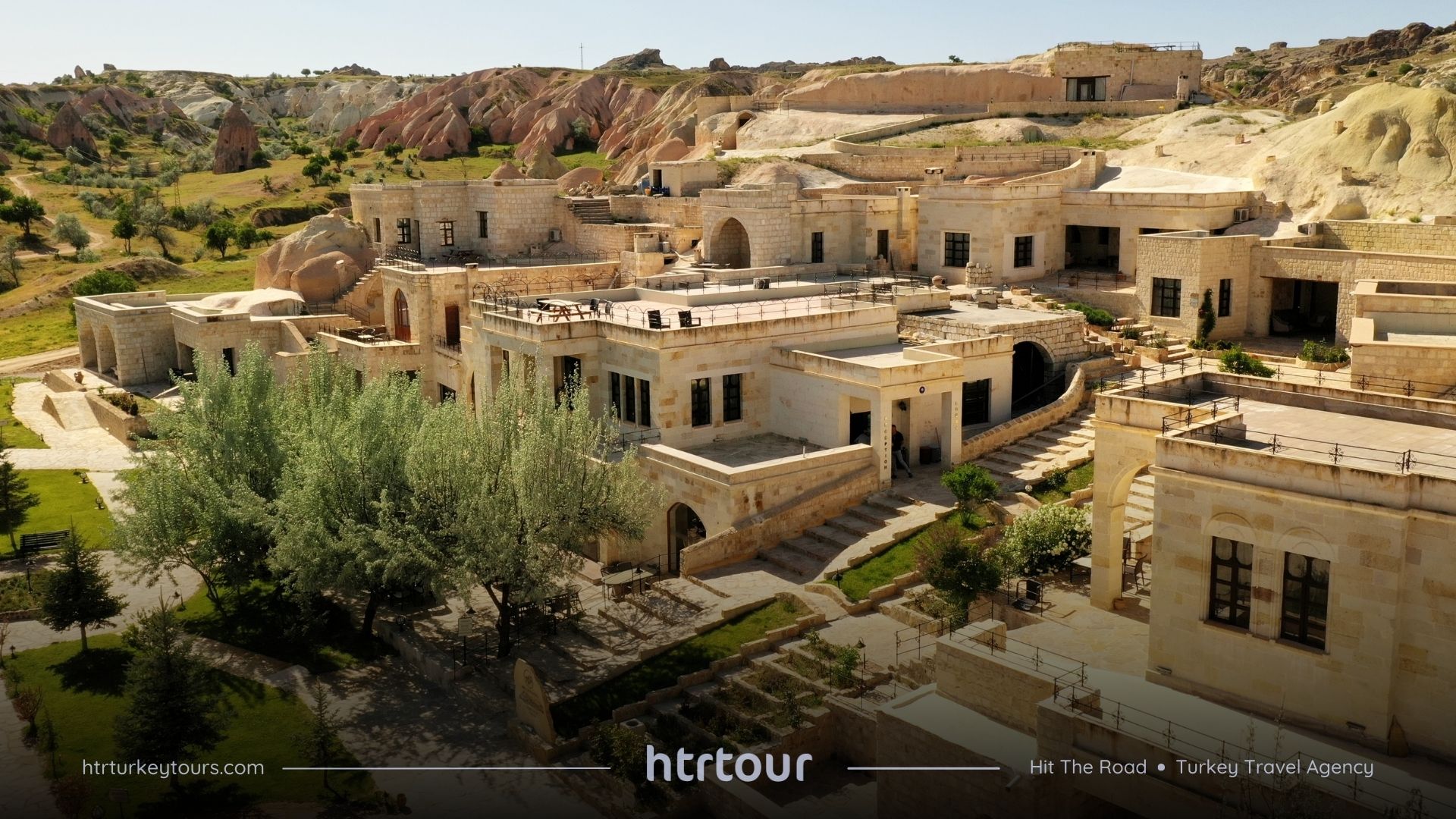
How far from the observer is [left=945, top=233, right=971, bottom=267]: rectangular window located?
39594mm

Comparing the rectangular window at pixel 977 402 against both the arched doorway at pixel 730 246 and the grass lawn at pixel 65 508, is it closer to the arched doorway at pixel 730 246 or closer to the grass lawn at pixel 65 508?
the arched doorway at pixel 730 246

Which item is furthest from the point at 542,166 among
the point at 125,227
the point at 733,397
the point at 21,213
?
the point at 733,397

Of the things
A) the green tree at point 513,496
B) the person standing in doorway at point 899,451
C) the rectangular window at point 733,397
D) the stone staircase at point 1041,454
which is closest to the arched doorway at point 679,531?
the rectangular window at point 733,397

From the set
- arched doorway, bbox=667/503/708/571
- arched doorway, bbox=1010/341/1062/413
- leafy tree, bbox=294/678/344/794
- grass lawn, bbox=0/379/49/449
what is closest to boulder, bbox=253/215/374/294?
grass lawn, bbox=0/379/49/449

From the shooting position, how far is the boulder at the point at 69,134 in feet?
328

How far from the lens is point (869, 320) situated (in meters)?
32.0

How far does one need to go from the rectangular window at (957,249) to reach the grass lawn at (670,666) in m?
19.7

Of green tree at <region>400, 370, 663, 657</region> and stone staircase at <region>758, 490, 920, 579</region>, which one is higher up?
green tree at <region>400, 370, 663, 657</region>

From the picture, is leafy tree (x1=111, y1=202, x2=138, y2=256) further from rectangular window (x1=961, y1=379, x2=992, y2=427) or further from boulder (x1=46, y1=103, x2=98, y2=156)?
rectangular window (x1=961, y1=379, x2=992, y2=427)

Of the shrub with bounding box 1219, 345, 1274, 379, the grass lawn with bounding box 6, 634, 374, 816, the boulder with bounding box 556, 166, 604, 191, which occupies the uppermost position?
the boulder with bounding box 556, 166, 604, 191

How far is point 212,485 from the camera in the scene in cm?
2556

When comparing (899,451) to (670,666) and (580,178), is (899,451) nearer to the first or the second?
(670,666)

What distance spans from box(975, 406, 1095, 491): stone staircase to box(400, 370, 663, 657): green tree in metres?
8.47

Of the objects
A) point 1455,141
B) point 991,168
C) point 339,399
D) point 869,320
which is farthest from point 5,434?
point 1455,141
